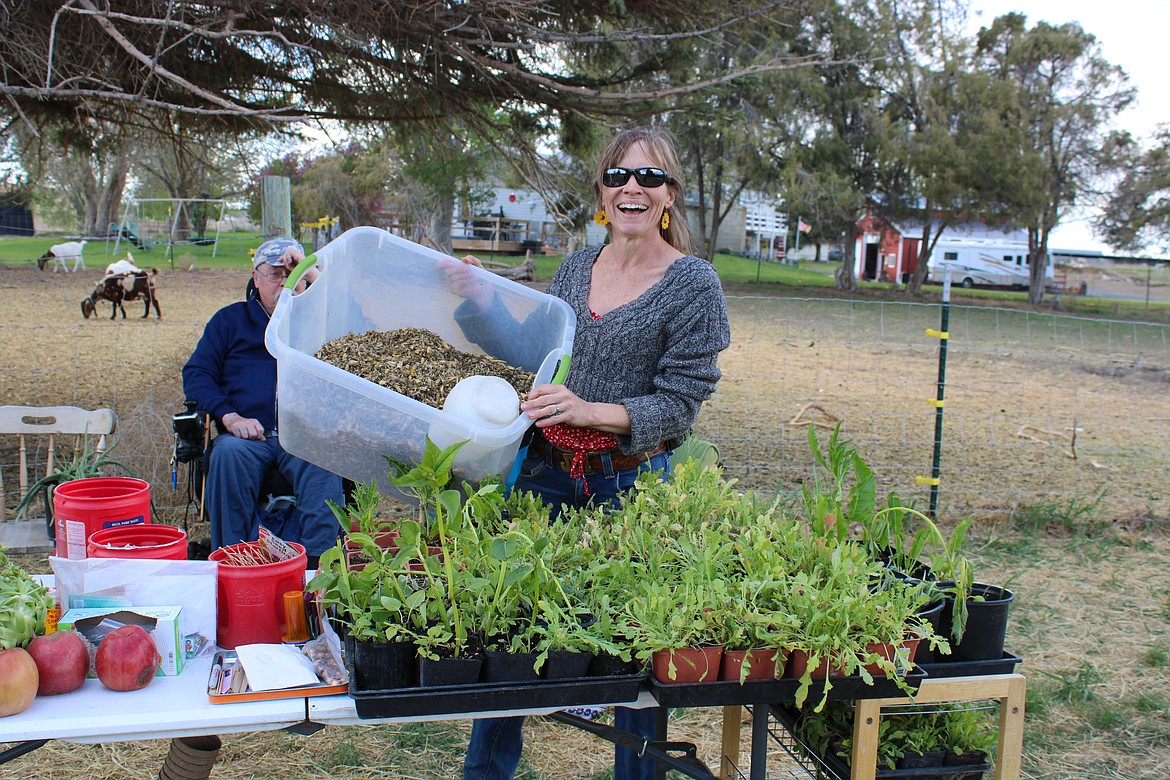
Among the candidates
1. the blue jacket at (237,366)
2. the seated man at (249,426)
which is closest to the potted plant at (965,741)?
the seated man at (249,426)

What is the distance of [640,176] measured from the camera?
6.64 ft

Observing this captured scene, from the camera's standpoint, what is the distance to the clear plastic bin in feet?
5.46

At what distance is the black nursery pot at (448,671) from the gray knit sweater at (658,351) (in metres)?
0.69

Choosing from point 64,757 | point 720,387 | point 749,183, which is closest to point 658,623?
point 64,757

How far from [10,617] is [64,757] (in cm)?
146

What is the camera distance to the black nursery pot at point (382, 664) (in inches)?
58.3

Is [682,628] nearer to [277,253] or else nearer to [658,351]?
[658,351]

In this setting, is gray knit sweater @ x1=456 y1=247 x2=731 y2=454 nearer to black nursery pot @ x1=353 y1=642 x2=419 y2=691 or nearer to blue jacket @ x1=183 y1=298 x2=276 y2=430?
black nursery pot @ x1=353 y1=642 x2=419 y2=691

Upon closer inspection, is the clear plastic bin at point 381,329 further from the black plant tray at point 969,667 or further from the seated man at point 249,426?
the seated man at point 249,426

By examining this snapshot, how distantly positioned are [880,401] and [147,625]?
7858mm

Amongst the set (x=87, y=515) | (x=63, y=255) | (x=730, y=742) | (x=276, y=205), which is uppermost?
(x=276, y=205)

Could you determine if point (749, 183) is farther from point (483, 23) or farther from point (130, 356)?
point (483, 23)

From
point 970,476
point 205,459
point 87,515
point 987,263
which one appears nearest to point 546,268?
point 987,263

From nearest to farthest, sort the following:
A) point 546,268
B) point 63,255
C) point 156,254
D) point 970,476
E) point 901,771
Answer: point 901,771, point 970,476, point 63,255, point 156,254, point 546,268
